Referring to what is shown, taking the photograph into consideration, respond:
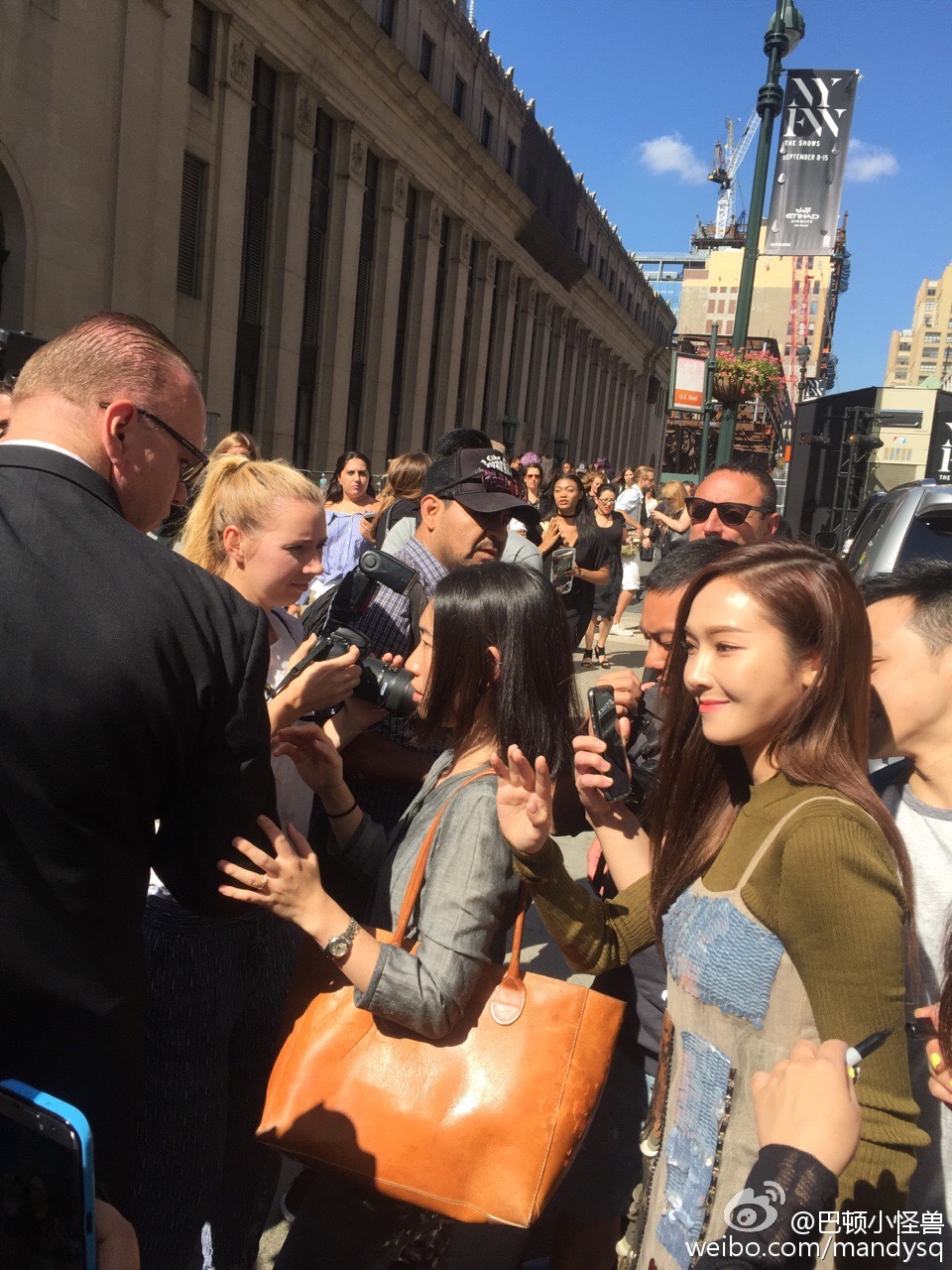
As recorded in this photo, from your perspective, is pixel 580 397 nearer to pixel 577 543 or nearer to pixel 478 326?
pixel 478 326

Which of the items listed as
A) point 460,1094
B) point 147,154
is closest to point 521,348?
point 147,154

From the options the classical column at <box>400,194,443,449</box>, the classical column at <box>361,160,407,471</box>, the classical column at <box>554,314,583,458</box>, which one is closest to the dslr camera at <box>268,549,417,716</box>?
the classical column at <box>361,160,407,471</box>

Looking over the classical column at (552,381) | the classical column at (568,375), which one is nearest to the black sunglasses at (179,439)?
the classical column at (552,381)

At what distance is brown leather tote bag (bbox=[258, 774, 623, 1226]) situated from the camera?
200 cm

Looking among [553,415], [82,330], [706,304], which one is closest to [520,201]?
[553,415]

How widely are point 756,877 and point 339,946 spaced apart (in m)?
0.89

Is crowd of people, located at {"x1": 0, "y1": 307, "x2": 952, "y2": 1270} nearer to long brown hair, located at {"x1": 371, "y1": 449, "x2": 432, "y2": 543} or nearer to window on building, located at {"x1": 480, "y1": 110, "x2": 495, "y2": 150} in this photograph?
long brown hair, located at {"x1": 371, "y1": 449, "x2": 432, "y2": 543}

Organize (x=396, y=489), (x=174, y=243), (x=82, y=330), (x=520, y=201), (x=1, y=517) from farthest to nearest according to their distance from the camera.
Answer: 1. (x=520, y=201)
2. (x=174, y=243)
3. (x=396, y=489)
4. (x=82, y=330)
5. (x=1, y=517)

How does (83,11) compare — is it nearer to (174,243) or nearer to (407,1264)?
(174,243)

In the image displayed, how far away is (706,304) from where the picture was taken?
10238 centimetres

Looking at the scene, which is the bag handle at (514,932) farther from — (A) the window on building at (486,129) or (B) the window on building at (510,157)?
(B) the window on building at (510,157)

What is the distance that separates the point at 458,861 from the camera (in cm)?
215

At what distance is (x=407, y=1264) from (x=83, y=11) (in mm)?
19494

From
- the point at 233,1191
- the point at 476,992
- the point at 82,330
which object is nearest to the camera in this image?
the point at 82,330
